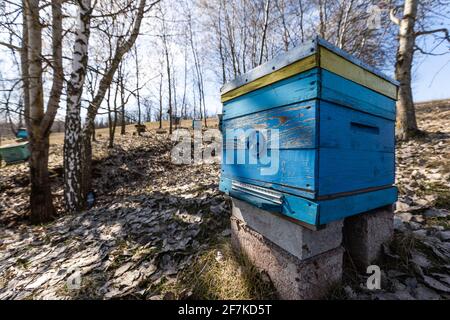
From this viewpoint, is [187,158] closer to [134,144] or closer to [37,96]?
[134,144]

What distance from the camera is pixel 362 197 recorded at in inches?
63.5

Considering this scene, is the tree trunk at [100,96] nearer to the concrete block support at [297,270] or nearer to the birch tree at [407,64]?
the concrete block support at [297,270]

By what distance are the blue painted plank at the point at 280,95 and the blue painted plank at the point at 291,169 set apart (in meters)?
0.35

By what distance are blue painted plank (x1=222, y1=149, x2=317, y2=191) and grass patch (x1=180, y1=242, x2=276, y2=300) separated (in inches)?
33.0

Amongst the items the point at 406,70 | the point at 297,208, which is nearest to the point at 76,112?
the point at 297,208

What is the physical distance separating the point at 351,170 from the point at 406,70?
670cm

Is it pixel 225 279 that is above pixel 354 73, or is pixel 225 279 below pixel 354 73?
below

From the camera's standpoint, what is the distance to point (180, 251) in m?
2.35

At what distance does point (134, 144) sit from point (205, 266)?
36.8 feet

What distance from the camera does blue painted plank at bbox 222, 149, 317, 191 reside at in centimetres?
131

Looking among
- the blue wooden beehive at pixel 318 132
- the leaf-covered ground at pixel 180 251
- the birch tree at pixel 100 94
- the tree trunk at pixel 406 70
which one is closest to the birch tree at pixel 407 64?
the tree trunk at pixel 406 70

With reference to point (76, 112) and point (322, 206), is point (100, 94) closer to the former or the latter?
point (76, 112)

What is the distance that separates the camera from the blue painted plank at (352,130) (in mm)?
1320
